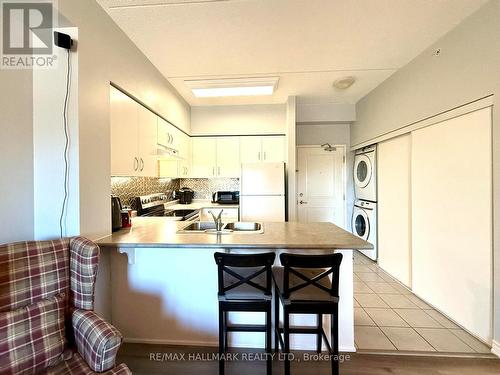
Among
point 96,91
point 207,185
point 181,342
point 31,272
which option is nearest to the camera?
point 31,272

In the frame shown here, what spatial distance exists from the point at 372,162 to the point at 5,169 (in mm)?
4244

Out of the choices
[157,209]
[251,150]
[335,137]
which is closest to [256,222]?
[157,209]

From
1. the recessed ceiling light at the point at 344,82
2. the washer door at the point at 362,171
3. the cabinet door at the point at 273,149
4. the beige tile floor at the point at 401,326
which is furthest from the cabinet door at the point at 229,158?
the beige tile floor at the point at 401,326

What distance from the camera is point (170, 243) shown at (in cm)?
171

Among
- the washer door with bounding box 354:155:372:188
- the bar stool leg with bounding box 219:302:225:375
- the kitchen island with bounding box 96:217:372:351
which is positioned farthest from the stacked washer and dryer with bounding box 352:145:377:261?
the bar stool leg with bounding box 219:302:225:375

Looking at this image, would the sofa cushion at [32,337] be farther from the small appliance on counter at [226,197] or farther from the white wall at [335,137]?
the white wall at [335,137]

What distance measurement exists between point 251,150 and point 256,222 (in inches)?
81.3

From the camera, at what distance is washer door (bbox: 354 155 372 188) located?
395cm

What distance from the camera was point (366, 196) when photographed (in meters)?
4.06

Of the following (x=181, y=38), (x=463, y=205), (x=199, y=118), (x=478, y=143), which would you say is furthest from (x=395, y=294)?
(x=199, y=118)

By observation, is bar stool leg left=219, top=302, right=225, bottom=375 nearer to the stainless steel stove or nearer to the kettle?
the kettle

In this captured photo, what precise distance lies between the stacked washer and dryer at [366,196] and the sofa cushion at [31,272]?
12.4ft

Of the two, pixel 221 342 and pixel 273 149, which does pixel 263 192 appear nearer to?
pixel 273 149

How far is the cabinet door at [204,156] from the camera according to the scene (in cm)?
434
